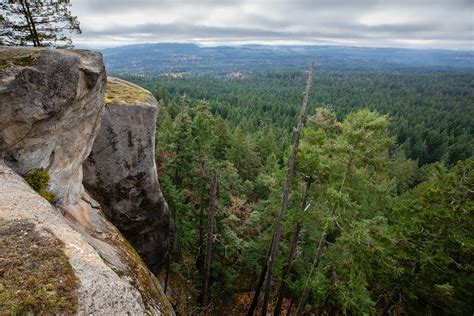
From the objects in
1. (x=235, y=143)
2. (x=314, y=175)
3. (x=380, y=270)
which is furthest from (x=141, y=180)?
(x=235, y=143)

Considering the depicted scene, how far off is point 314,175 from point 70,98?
868 cm

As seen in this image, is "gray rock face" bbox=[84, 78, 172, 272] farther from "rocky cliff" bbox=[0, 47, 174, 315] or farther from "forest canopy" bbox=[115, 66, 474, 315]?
"rocky cliff" bbox=[0, 47, 174, 315]

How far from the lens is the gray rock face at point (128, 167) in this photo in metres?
13.2

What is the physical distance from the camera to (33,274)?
426 cm

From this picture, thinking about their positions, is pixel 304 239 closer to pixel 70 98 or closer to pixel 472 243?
pixel 472 243

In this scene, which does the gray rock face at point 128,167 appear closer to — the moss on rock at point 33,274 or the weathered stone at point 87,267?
the weathered stone at point 87,267

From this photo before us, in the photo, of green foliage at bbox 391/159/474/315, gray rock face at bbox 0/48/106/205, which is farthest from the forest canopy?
gray rock face at bbox 0/48/106/205

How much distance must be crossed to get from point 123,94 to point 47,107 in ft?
23.8

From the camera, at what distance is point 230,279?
1822 cm

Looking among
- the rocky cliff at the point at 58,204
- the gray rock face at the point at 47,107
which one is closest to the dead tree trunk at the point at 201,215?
the rocky cliff at the point at 58,204

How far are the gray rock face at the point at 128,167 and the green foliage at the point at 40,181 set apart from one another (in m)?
5.36

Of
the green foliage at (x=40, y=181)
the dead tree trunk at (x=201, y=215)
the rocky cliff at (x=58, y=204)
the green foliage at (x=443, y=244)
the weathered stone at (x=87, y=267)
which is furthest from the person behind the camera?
the dead tree trunk at (x=201, y=215)

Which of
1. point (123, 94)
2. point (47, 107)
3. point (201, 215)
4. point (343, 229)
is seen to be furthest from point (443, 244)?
point (123, 94)

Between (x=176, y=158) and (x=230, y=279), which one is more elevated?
(x=176, y=158)
